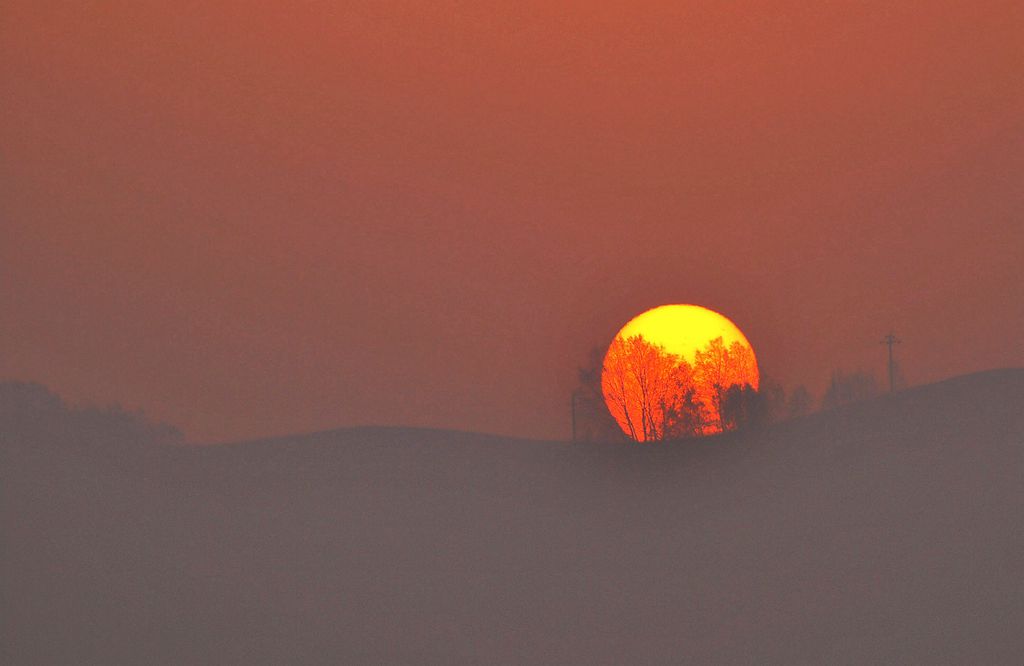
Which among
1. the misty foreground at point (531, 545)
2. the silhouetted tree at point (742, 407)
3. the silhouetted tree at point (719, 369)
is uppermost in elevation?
the silhouetted tree at point (719, 369)

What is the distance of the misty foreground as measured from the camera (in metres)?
7.20

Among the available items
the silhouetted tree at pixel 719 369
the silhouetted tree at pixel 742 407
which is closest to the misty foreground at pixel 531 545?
the silhouetted tree at pixel 742 407

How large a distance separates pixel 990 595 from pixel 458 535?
327 centimetres

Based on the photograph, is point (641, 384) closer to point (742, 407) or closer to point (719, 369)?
point (719, 369)

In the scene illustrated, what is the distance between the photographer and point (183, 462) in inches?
319

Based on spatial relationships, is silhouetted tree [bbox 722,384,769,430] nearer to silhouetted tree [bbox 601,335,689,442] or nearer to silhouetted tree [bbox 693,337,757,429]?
silhouetted tree [bbox 693,337,757,429]

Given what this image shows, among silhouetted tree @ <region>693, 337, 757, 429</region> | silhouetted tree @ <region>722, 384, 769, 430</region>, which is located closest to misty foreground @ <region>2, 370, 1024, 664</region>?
silhouetted tree @ <region>722, 384, 769, 430</region>

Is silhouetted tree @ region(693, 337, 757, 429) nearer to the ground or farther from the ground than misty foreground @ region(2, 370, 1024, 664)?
farther from the ground

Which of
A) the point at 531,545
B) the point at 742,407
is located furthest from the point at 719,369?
the point at 531,545

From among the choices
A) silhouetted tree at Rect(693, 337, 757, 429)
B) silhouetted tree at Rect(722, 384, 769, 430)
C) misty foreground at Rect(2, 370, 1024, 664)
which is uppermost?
silhouetted tree at Rect(693, 337, 757, 429)

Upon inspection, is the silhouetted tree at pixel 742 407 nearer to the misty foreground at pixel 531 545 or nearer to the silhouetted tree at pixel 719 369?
the silhouetted tree at pixel 719 369

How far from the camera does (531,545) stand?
25.1 ft

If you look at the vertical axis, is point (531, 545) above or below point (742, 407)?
below

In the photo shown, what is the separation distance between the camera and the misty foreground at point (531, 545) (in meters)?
7.20
